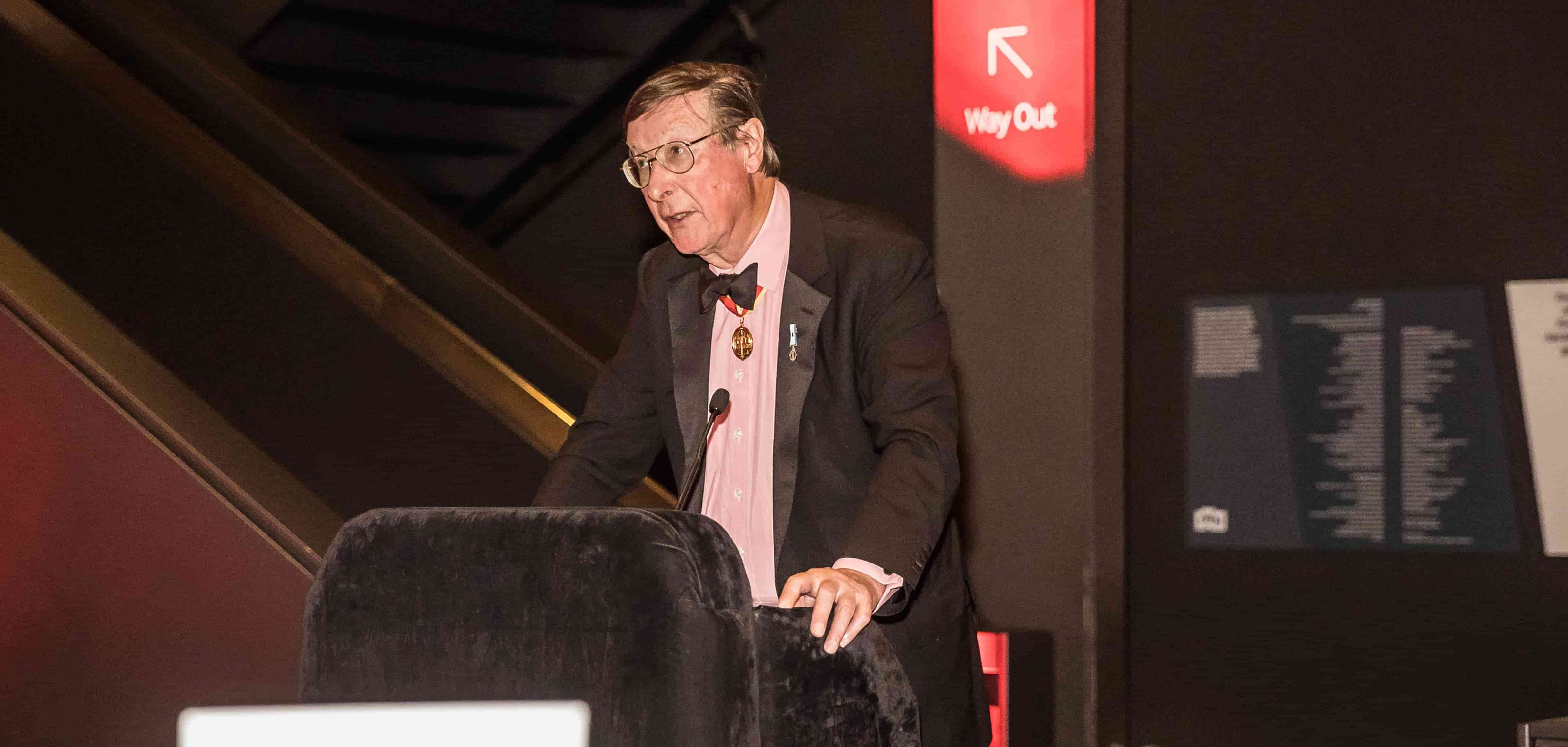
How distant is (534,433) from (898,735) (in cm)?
348

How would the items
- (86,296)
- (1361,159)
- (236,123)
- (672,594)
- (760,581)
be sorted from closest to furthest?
1. (672,594)
2. (760,581)
3. (86,296)
4. (1361,159)
5. (236,123)

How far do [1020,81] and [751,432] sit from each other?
2.47m

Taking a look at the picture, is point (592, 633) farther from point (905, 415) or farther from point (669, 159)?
point (669, 159)

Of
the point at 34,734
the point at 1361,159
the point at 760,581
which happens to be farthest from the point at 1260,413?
the point at 34,734

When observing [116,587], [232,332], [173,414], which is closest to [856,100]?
[232,332]

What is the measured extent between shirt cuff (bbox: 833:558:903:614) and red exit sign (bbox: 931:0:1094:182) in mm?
2807

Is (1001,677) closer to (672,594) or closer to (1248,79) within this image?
(1248,79)

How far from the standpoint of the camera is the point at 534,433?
4.61 m

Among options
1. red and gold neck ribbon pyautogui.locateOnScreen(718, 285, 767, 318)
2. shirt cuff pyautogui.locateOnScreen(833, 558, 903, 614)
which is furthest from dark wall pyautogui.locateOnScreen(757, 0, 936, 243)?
shirt cuff pyautogui.locateOnScreen(833, 558, 903, 614)

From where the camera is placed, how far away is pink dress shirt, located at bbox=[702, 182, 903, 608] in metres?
1.94

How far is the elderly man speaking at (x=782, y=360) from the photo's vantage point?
188 centimetres

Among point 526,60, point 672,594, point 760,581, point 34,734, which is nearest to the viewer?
point 672,594

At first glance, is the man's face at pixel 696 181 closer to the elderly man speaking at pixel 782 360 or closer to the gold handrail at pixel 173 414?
the elderly man speaking at pixel 782 360

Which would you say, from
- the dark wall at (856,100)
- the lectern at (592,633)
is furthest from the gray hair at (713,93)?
the dark wall at (856,100)
